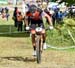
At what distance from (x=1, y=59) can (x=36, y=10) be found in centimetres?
217

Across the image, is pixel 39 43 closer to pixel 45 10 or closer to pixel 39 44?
pixel 39 44

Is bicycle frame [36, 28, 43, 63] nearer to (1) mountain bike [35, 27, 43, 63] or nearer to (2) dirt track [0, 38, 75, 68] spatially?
(1) mountain bike [35, 27, 43, 63]

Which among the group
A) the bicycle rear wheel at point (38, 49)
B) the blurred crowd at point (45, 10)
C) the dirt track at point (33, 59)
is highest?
the bicycle rear wheel at point (38, 49)

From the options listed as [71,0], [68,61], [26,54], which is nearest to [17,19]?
[71,0]

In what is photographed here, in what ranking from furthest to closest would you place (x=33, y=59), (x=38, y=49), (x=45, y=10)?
(x=45, y=10)
(x=33, y=59)
(x=38, y=49)

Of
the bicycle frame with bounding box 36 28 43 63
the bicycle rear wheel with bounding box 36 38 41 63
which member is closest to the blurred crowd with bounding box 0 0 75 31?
the bicycle frame with bounding box 36 28 43 63

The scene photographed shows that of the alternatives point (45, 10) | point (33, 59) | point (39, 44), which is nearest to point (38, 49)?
point (39, 44)

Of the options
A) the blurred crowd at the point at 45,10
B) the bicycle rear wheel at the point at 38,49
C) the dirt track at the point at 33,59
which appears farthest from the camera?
the blurred crowd at the point at 45,10

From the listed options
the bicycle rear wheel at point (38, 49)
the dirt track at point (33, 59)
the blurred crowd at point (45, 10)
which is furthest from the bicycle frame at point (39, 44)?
the blurred crowd at point (45, 10)

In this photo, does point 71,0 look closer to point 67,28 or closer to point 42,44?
point 67,28

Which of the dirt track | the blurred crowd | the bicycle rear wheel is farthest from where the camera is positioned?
the blurred crowd

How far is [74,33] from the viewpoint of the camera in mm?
18922

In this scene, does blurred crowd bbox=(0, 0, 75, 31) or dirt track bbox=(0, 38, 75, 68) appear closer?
dirt track bbox=(0, 38, 75, 68)

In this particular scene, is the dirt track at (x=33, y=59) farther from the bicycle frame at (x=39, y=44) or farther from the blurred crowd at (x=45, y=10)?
the blurred crowd at (x=45, y=10)
